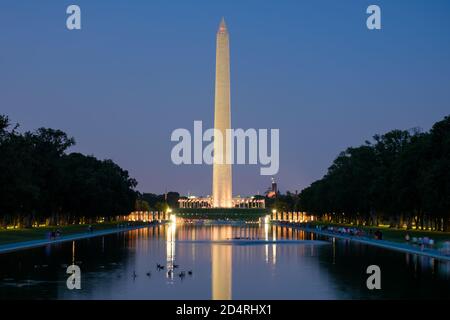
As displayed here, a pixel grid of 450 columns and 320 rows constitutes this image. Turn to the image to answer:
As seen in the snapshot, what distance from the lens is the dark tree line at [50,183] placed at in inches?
2606

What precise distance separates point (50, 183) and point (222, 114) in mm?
58622

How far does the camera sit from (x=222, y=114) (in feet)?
473

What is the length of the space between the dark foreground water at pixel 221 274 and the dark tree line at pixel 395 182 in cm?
1826

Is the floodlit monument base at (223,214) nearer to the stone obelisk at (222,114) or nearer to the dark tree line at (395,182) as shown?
the stone obelisk at (222,114)

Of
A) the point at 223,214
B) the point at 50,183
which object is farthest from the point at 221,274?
the point at 223,214

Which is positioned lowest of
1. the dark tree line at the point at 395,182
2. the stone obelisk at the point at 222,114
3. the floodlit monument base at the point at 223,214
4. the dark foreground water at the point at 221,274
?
the dark foreground water at the point at 221,274

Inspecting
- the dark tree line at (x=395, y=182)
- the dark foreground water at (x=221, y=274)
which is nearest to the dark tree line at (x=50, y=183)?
the dark foreground water at (x=221, y=274)

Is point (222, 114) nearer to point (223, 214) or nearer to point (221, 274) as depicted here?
point (223, 214)

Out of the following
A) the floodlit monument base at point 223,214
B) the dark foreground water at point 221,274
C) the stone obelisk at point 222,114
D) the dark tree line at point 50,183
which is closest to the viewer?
the dark foreground water at point 221,274

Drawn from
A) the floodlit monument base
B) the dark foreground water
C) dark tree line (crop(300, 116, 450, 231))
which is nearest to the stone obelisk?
the floodlit monument base

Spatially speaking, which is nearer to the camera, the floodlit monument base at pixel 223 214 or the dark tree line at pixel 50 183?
the dark tree line at pixel 50 183

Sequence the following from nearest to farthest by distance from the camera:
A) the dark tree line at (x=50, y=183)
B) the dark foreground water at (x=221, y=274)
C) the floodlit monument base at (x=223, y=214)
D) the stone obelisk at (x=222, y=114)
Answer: the dark foreground water at (x=221, y=274), the dark tree line at (x=50, y=183), the stone obelisk at (x=222, y=114), the floodlit monument base at (x=223, y=214)

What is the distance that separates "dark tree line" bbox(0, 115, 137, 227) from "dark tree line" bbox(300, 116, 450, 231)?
3168cm
